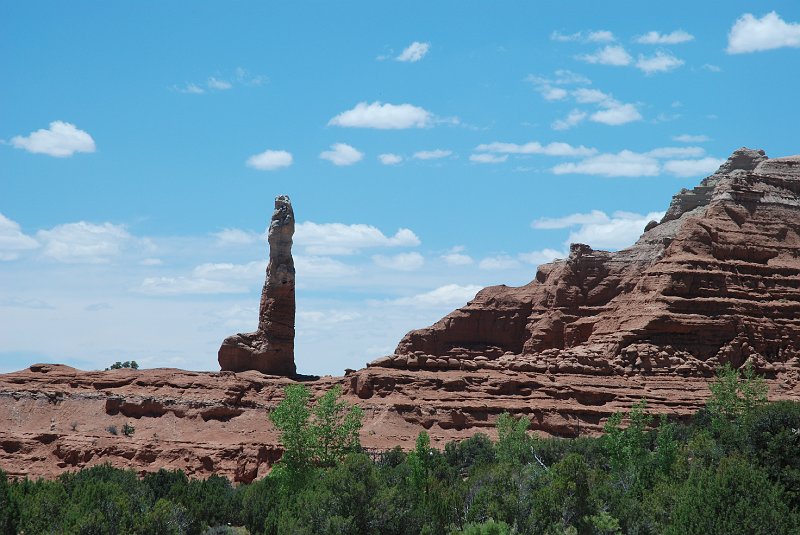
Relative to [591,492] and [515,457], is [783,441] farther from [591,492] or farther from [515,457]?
[515,457]

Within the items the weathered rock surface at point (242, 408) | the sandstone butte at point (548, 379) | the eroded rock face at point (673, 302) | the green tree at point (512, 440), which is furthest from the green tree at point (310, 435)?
the eroded rock face at point (673, 302)

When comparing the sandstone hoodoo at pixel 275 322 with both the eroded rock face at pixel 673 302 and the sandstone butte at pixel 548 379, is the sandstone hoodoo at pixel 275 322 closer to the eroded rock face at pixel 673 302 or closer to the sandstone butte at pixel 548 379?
the sandstone butte at pixel 548 379

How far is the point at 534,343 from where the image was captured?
99875 millimetres

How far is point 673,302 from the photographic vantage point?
8600 centimetres

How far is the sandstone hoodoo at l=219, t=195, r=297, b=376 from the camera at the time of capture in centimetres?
8838

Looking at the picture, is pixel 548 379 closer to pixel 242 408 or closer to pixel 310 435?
pixel 242 408

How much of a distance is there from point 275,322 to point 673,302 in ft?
85.0

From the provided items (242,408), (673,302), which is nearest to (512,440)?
(242,408)

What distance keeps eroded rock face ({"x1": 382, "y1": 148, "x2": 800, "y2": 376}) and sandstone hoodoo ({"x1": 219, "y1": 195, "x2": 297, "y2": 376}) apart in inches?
309

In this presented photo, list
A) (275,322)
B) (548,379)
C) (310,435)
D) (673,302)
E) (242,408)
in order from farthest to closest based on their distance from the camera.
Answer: (275,322) → (673,302) → (548,379) → (242,408) → (310,435)

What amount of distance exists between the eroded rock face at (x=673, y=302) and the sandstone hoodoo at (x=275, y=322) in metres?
7.85

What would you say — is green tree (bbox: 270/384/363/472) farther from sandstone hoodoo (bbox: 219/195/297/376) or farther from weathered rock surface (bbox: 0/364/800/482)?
sandstone hoodoo (bbox: 219/195/297/376)

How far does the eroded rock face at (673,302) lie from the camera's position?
279 ft

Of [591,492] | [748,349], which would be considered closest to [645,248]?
[748,349]
